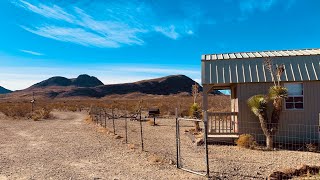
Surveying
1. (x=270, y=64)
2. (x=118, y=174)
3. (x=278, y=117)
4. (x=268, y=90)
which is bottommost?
(x=118, y=174)

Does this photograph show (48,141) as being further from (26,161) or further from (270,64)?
(270,64)

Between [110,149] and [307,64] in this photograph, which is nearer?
[110,149]

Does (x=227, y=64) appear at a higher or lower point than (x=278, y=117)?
higher

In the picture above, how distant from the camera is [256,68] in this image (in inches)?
623

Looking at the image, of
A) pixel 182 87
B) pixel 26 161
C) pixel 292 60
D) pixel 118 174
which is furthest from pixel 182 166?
pixel 182 87

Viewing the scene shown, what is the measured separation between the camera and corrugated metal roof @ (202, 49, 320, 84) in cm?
1516

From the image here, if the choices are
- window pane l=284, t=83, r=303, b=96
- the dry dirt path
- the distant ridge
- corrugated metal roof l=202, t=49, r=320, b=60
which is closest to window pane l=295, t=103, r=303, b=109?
window pane l=284, t=83, r=303, b=96

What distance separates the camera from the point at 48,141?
1702 cm

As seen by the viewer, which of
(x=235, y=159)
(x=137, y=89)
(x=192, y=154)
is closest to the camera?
(x=235, y=159)

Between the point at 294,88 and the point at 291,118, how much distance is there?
1260 millimetres

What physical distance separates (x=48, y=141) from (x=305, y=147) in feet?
36.8

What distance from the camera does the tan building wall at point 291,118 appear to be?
1499 centimetres

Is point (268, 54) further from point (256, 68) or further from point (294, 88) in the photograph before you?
point (294, 88)

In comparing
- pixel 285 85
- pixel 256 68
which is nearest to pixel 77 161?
pixel 256 68
